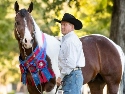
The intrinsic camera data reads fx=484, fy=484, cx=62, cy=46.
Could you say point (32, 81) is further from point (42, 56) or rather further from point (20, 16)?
point (20, 16)

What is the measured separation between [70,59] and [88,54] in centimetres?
271

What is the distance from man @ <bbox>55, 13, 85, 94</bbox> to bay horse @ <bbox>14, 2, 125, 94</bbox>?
1.09 meters

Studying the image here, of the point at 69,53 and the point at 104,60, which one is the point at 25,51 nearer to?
the point at 69,53

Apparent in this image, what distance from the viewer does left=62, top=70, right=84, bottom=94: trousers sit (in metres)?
6.98

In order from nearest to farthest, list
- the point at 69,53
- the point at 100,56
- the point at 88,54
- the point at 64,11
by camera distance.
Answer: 1. the point at 69,53
2. the point at 88,54
3. the point at 100,56
4. the point at 64,11

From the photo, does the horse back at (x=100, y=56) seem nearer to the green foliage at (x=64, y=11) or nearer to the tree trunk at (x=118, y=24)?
the tree trunk at (x=118, y=24)

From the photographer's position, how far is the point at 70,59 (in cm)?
687

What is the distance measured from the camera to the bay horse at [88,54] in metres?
8.12

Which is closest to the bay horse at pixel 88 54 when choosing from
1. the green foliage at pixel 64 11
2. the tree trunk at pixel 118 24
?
the tree trunk at pixel 118 24

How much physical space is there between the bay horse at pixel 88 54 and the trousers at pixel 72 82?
1.23 meters

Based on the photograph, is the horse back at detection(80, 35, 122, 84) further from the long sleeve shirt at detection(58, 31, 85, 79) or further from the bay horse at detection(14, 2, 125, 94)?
the long sleeve shirt at detection(58, 31, 85, 79)

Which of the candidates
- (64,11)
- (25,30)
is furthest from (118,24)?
(25,30)

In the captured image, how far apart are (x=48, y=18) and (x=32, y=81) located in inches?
251

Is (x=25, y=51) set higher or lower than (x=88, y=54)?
higher
